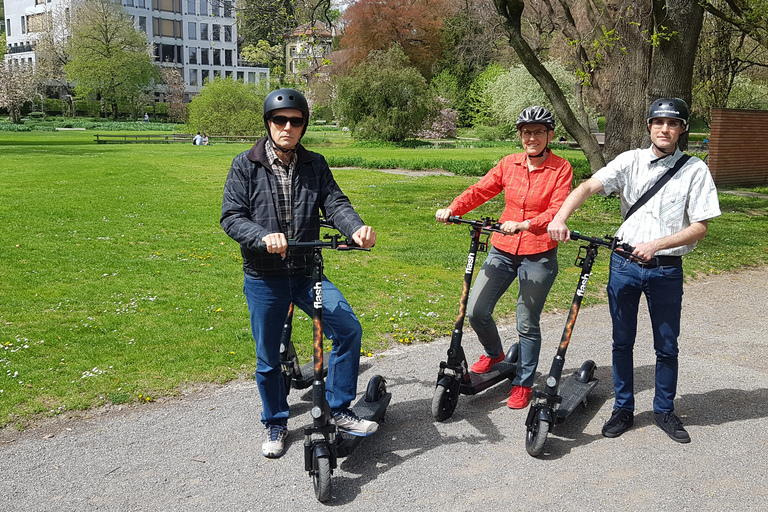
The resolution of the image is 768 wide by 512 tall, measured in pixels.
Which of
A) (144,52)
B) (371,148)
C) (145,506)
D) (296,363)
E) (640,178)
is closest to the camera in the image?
(145,506)

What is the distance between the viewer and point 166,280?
897cm

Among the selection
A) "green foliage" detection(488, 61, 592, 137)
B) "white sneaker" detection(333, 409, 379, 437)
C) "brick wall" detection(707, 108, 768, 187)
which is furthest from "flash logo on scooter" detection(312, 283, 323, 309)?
"green foliage" detection(488, 61, 592, 137)

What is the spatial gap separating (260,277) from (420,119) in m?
37.6

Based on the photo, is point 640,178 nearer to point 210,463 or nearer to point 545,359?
point 545,359

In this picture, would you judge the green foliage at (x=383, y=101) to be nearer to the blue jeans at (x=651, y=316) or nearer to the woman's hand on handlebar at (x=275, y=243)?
the blue jeans at (x=651, y=316)

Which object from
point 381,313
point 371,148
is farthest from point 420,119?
point 381,313

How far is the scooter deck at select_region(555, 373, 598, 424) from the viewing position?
464cm

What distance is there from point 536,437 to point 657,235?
1.56m

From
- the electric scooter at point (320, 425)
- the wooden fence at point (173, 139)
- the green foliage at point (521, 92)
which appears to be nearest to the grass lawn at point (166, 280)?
the electric scooter at point (320, 425)

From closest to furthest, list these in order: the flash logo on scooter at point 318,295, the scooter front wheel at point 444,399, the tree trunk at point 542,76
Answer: the flash logo on scooter at point 318,295 → the scooter front wheel at point 444,399 → the tree trunk at point 542,76

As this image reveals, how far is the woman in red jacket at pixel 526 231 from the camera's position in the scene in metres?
4.69

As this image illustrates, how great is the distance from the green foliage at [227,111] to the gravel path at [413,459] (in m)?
38.6

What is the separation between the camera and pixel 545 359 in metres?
6.18

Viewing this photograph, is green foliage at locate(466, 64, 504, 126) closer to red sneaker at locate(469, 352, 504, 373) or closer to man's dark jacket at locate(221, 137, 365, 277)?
red sneaker at locate(469, 352, 504, 373)
